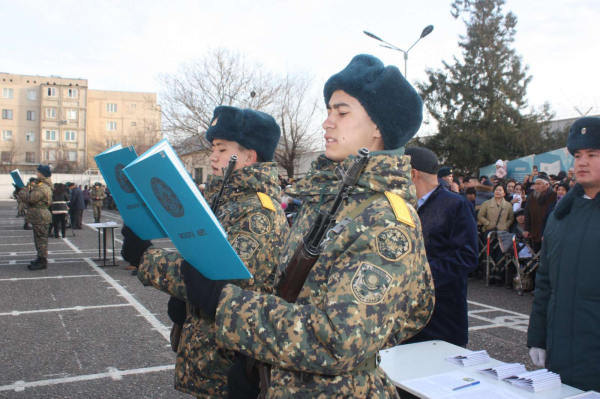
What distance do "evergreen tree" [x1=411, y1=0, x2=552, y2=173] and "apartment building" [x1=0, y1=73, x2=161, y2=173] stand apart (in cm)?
4592

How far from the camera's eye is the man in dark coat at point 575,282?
2.53m

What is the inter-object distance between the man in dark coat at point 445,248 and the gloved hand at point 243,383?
5.94 ft

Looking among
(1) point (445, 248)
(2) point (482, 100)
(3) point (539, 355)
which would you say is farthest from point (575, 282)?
(2) point (482, 100)

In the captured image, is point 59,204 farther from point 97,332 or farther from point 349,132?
point 349,132

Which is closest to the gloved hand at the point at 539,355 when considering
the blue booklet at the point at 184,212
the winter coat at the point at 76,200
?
the blue booklet at the point at 184,212

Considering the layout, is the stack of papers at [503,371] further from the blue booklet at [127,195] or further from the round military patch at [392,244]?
the blue booklet at [127,195]

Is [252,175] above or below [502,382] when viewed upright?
above

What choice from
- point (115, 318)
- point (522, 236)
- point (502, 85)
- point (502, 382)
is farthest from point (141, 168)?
point (502, 85)

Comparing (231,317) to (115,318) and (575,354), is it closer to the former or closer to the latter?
(575,354)

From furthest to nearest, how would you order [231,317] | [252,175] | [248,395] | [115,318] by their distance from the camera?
[115,318]
[252,175]
[248,395]
[231,317]

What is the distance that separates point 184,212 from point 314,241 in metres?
0.42

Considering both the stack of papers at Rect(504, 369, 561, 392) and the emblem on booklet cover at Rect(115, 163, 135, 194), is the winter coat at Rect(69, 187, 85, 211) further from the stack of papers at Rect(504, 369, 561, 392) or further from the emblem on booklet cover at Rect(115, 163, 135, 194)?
the stack of papers at Rect(504, 369, 561, 392)

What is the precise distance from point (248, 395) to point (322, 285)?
61 cm

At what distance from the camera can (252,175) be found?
9.09 feet
